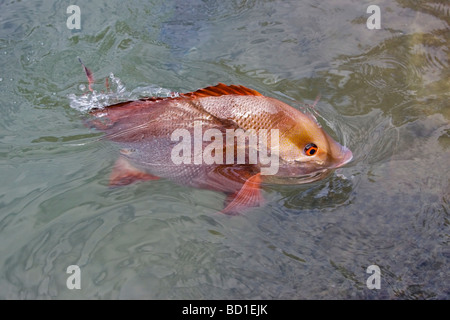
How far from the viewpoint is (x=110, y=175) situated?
3.56 meters

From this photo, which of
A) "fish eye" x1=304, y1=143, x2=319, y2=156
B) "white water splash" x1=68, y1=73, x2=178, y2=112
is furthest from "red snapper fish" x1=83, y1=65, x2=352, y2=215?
"white water splash" x1=68, y1=73, x2=178, y2=112

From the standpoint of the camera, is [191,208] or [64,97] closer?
[191,208]

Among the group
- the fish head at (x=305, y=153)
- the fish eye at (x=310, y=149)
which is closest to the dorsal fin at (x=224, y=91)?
the fish head at (x=305, y=153)

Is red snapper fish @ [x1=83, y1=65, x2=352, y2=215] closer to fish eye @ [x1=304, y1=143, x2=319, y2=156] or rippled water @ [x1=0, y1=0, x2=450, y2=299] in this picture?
fish eye @ [x1=304, y1=143, x2=319, y2=156]

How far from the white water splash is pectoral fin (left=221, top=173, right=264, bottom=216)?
144cm

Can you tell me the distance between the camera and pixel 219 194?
332 centimetres

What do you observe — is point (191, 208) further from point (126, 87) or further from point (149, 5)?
point (149, 5)

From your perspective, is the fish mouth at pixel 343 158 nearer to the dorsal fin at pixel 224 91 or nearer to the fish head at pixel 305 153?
the fish head at pixel 305 153

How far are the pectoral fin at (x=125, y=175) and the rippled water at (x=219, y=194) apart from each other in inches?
3.0

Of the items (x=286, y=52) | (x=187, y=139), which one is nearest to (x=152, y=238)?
(x=187, y=139)

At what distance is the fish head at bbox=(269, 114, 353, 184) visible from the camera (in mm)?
3053

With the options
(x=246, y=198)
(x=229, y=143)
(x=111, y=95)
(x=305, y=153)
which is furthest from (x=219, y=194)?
(x=111, y=95)
